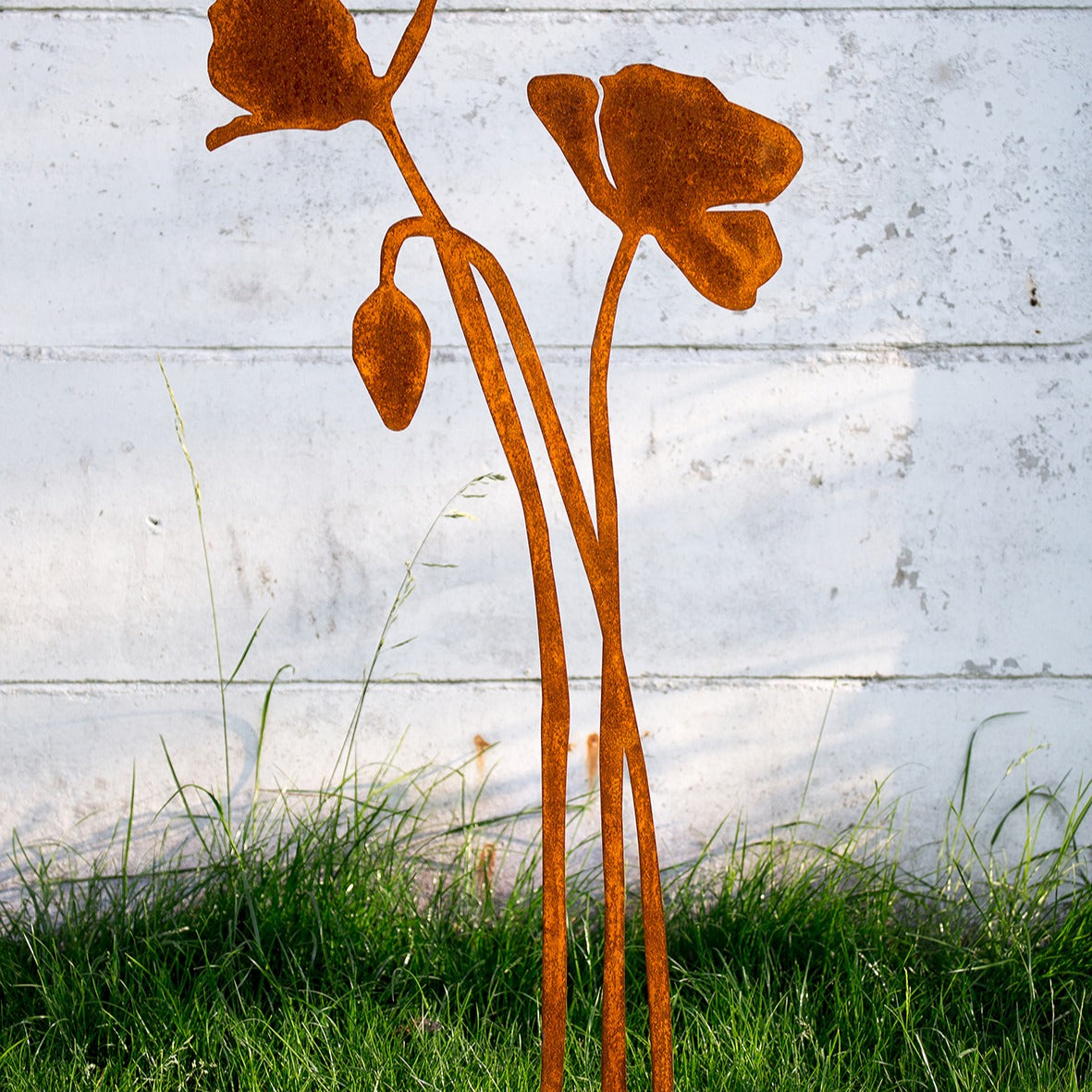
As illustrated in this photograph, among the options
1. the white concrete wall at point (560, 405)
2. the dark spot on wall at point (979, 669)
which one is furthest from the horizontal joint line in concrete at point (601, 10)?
the dark spot on wall at point (979, 669)

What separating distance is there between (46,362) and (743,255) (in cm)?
123

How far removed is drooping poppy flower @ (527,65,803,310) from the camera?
3.43 ft

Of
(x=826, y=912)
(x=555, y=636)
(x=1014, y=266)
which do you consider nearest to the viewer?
(x=555, y=636)

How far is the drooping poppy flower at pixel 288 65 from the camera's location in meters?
1.05

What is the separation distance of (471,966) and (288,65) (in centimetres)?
124

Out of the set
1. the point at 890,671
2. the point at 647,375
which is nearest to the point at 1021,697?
the point at 890,671

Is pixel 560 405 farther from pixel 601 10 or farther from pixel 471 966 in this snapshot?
pixel 471 966

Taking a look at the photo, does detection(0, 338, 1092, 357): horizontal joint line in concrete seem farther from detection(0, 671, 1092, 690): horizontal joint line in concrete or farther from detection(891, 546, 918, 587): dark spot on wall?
detection(0, 671, 1092, 690): horizontal joint line in concrete

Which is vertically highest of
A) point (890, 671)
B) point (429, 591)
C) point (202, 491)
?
point (202, 491)

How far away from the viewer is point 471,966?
5.28ft

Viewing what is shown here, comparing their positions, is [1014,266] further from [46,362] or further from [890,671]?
[46,362]

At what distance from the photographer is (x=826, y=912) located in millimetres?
1671

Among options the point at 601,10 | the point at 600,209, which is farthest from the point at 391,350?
the point at 601,10

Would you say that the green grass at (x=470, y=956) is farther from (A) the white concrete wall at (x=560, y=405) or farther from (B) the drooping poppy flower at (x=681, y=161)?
(B) the drooping poppy flower at (x=681, y=161)
